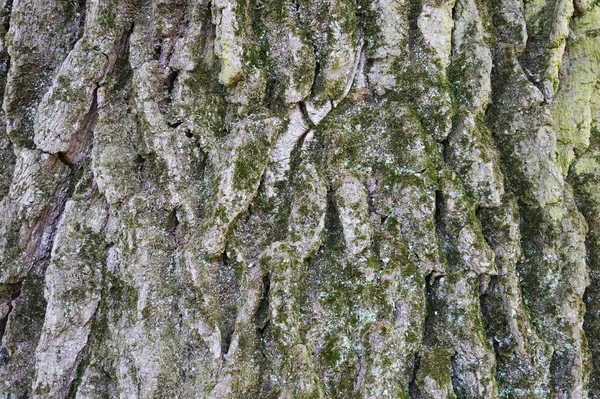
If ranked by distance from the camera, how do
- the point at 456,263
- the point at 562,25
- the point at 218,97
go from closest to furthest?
the point at 456,263
the point at 218,97
the point at 562,25

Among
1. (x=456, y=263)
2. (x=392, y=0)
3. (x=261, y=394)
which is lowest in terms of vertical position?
(x=261, y=394)

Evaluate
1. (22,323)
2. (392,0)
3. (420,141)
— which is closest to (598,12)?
(392,0)

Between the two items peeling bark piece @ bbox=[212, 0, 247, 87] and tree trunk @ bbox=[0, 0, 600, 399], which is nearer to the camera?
tree trunk @ bbox=[0, 0, 600, 399]

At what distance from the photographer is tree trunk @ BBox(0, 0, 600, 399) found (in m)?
2.15

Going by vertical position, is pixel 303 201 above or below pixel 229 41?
below

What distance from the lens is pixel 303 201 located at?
228cm

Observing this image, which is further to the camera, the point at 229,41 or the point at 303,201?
the point at 229,41

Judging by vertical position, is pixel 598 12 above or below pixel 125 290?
above

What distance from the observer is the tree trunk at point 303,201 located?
7.07 feet

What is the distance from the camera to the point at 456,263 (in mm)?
2258

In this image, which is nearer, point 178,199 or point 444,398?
point 444,398

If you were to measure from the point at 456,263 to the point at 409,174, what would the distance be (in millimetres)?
475

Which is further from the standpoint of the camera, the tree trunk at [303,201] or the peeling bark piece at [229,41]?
the peeling bark piece at [229,41]

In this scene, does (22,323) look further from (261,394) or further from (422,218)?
(422,218)
